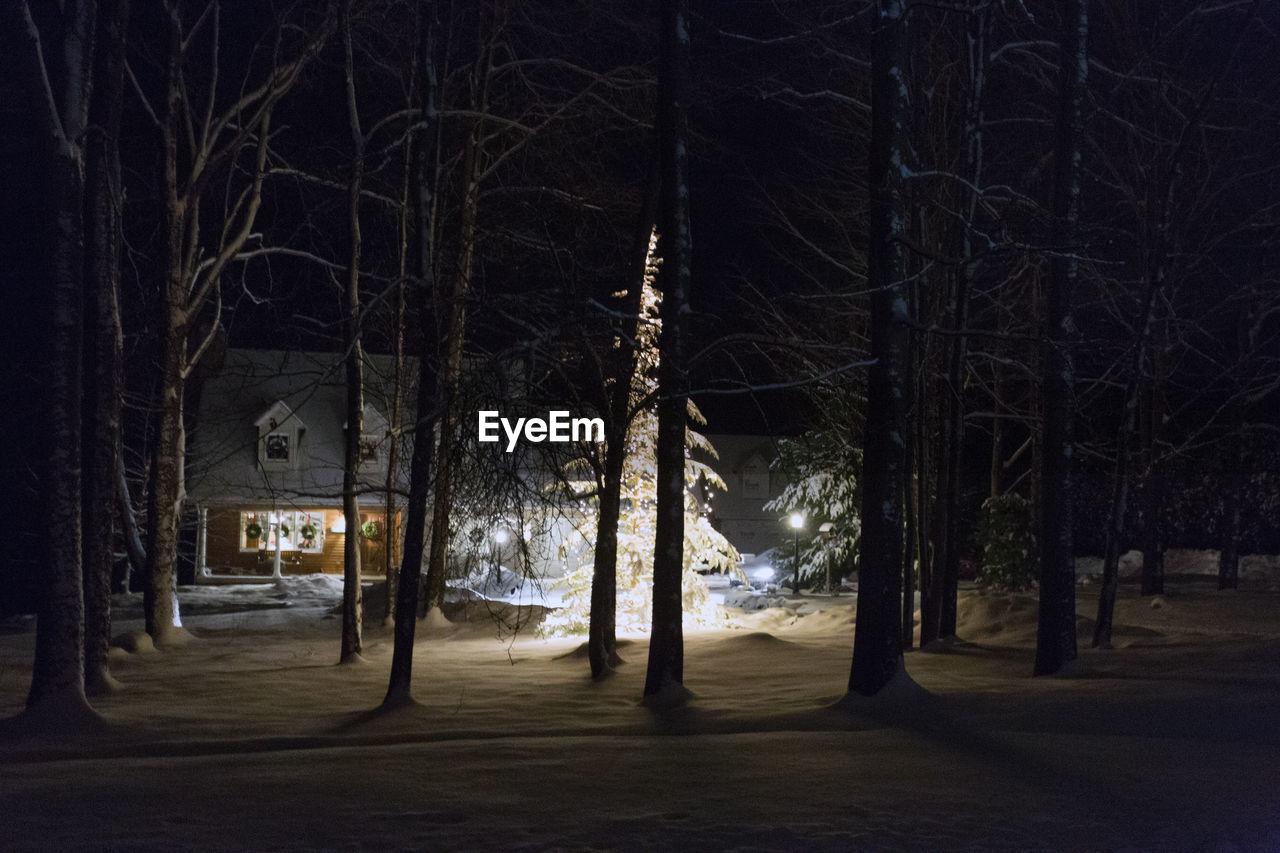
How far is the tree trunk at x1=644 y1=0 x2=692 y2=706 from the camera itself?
42.8 feet

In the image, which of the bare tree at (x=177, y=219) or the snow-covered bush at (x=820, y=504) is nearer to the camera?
the bare tree at (x=177, y=219)

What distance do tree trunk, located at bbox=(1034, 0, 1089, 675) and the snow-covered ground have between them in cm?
56

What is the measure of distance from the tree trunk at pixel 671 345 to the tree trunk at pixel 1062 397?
15.4ft

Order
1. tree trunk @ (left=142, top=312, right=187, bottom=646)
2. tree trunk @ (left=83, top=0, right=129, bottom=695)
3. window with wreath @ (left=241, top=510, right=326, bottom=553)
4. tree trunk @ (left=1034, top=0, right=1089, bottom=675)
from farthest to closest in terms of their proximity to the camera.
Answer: window with wreath @ (left=241, top=510, right=326, bottom=553) < tree trunk @ (left=142, top=312, right=187, bottom=646) < tree trunk @ (left=1034, top=0, right=1089, bottom=675) < tree trunk @ (left=83, top=0, right=129, bottom=695)

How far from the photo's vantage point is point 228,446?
134ft

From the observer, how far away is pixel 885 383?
11812 mm

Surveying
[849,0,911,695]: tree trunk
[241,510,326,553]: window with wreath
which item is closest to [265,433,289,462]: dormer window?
[241,510,326,553]: window with wreath

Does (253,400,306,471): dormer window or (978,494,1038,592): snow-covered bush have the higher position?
(253,400,306,471): dormer window

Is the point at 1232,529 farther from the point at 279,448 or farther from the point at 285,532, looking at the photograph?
the point at 285,532

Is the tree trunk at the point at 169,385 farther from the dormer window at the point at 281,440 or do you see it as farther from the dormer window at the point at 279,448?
the dormer window at the point at 279,448

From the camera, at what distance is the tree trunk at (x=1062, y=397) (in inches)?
549

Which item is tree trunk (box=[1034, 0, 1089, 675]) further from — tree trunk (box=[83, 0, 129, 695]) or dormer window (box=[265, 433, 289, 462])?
dormer window (box=[265, 433, 289, 462])

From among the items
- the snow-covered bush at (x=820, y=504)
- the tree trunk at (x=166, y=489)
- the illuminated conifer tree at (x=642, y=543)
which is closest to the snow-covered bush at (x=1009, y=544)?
the snow-covered bush at (x=820, y=504)

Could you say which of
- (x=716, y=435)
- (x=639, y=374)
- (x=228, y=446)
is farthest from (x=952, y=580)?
(x=716, y=435)
